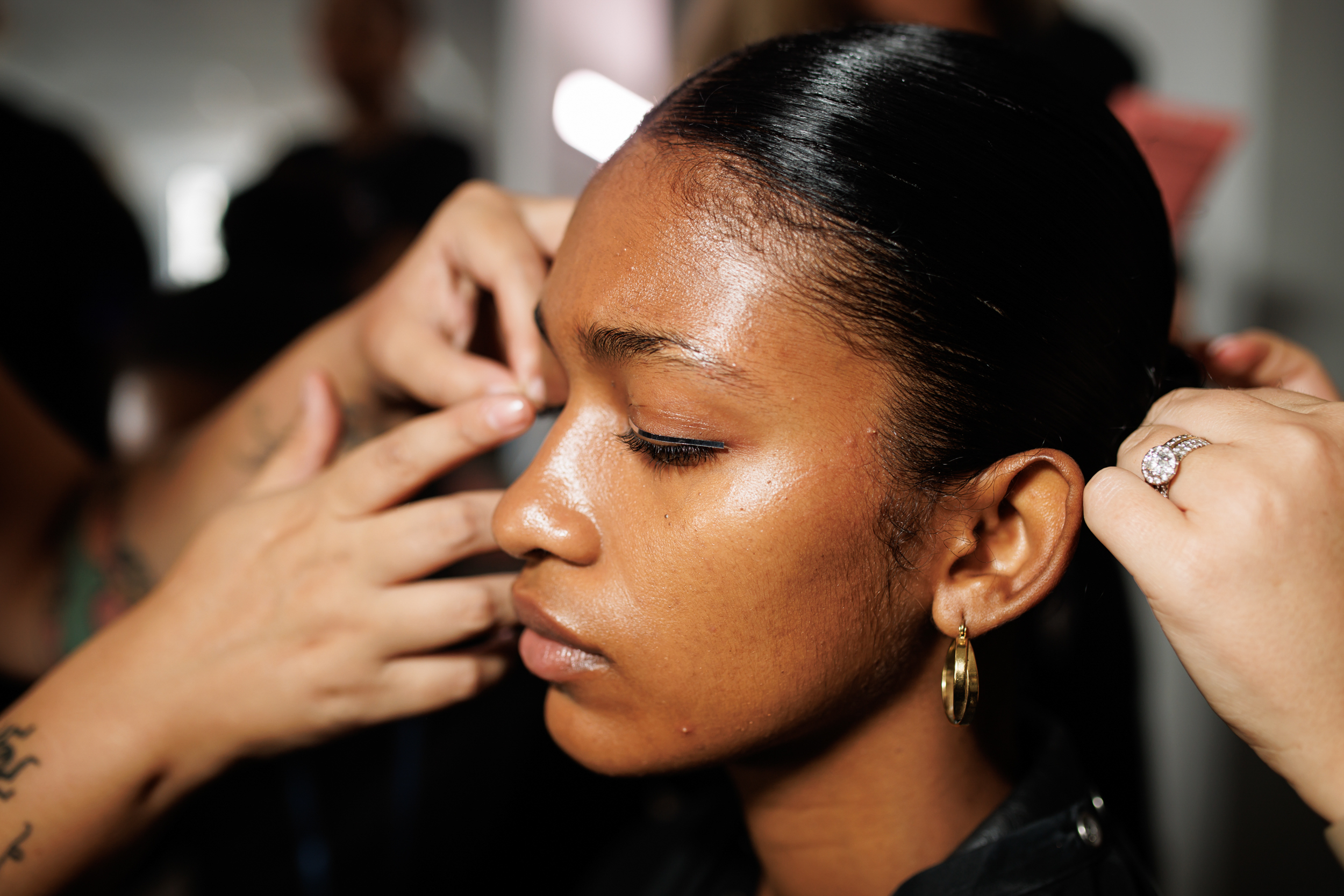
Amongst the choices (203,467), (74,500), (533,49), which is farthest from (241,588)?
(533,49)

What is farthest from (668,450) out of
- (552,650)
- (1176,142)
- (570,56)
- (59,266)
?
(570,56)

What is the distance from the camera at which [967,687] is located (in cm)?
69

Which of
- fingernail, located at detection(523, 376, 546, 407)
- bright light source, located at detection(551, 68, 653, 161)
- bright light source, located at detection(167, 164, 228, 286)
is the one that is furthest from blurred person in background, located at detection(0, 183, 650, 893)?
bright light source, located at detection(167, 164, 228, 286)

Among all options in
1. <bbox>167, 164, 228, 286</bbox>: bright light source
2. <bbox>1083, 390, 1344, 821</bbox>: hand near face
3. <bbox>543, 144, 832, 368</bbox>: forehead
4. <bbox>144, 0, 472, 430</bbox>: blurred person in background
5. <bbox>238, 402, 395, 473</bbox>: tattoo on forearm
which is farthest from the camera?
<bbox>167, 164, 228, 286</bbox>: bright light source

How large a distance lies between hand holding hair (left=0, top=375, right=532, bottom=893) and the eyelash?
14 centimetres

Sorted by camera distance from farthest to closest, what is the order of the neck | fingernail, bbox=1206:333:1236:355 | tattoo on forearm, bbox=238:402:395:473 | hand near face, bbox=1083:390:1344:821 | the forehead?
1. tattoo on forearm, bbox=238:402:395:473
2. fingernail, bbox=1206:333:1236:355
3. the neck
4. the forehead
5. hand near face, bbox=1083:390:1344:821

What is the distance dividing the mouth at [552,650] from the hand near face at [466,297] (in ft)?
0.75

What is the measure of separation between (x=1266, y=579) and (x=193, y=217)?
300 inches

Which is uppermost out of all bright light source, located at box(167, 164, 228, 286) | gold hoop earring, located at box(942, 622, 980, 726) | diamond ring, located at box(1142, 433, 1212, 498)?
diamond ring, located at box(1142, 433, 1212, 498)

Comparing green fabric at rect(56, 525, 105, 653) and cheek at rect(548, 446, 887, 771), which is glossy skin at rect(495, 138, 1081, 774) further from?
green fabric at rect(56, 525, 105, 653)

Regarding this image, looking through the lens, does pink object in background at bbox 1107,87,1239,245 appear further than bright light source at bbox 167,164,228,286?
No

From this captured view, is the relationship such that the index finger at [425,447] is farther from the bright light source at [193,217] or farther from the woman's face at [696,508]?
the bright light source at [193,217]

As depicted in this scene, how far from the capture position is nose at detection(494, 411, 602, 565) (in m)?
0.71

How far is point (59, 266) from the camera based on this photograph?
1.61m
